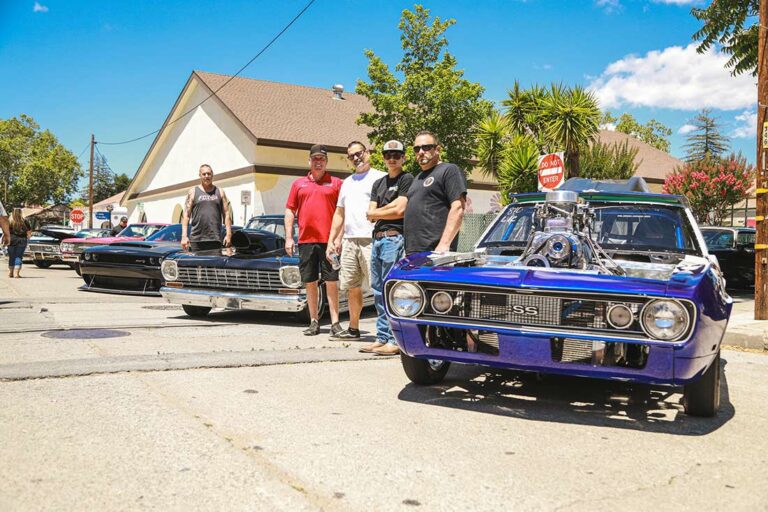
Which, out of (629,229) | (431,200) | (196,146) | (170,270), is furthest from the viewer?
(196,146)

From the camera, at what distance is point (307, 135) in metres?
25.3

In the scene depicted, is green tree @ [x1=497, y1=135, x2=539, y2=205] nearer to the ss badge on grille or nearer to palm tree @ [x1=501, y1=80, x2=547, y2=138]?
palm tree @ [x1=501, y1=80, x2=547, y2=138]

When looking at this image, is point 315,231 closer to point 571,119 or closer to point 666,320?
point 666,320

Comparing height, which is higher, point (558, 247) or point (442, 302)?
point (558, 247)

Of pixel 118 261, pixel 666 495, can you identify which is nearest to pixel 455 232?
pixel 666 495

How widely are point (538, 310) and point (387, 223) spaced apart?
7.92 feet

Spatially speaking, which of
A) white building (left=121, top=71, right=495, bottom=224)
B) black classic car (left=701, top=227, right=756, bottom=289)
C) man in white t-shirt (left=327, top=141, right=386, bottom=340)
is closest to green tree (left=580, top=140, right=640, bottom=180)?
white building (left=121, top=71, right=495, bottom=224)

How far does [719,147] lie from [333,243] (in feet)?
248

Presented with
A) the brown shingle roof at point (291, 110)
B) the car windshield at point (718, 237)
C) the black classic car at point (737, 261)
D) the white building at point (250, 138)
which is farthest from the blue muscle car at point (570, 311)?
the brown shingle roof at point (291, 110)

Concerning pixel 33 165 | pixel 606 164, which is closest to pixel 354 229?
pixel 606 164

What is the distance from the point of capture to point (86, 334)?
5.94 m

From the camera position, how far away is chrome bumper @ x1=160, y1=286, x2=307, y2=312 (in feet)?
22.9

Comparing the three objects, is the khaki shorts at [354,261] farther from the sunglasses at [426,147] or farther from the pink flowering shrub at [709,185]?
the pink flowering shrub at [709,185]

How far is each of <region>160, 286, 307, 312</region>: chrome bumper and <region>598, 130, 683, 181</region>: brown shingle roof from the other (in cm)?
3238
